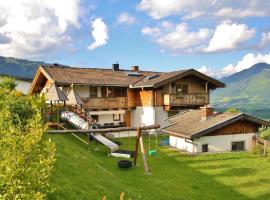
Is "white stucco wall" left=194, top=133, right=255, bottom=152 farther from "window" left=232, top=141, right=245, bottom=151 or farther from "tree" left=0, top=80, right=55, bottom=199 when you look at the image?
"tree" left=0, top=80, right=55, bottom=199

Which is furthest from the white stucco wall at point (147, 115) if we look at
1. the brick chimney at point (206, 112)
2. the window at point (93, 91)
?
the brick chimney at point (206, 112)

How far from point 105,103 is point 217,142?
13689mm

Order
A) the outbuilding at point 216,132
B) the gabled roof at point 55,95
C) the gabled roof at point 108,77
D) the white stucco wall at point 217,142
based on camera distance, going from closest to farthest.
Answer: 1. the outbuilding at point 216,132
2. the white stucco wall at point 217,142
3. the gabled roof at point 55,95
4. the gabled roof at point 108,77

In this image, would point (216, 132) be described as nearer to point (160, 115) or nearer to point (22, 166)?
point (160, 115)

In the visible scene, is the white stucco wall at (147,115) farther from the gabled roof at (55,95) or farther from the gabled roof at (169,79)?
the gabled roof at (55,95)

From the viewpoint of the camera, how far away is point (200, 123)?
27391 millimetres

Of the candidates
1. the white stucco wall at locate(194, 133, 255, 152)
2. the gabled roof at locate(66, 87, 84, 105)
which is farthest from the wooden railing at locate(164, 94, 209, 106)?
the gabled roof at locate(66, 87, 84, 105)

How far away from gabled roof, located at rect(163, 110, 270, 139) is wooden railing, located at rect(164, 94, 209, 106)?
4.69 meters

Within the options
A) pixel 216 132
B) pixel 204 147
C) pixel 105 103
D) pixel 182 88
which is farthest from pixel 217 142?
pixel 105 103

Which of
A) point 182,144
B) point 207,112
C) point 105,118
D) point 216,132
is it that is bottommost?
point 182,144

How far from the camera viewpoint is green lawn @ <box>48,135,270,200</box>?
13.7 m

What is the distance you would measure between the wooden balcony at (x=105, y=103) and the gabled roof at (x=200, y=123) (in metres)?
8.06

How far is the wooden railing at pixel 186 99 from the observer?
35219 mm

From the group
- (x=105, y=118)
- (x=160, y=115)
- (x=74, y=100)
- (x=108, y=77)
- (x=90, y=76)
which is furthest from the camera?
(x=108, y=77)
